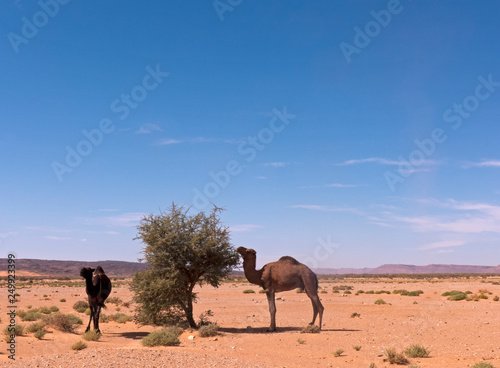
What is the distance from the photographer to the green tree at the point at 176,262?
19062mm

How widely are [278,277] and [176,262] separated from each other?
4521 mm

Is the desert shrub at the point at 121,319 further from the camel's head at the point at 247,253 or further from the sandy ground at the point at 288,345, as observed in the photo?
the camel's head at the point at 247,253

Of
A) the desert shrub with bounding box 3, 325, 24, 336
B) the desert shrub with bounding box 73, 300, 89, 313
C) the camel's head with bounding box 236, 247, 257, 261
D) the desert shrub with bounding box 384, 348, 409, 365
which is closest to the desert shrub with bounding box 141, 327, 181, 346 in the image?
the camel's head with bounding box 236, 247, 257, 261

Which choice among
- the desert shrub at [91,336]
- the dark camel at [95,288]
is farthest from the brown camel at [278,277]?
the desert shrub at [91,336]

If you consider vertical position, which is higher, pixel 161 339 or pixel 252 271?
pixel 252 271

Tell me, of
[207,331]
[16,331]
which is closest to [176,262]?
[207,331]

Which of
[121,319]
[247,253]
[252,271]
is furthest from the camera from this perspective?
[121,319]

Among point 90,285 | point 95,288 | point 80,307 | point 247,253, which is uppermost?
point 247,253

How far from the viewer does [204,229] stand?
2000 centimetres

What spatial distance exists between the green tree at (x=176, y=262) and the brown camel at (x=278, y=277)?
28.0 inches

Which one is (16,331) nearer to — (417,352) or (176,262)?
(176,262)

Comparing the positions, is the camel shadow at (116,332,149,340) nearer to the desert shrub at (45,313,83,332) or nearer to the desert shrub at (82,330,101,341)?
the desert shrub at (82,330,101,341)

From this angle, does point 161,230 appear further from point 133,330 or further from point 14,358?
point 14,358

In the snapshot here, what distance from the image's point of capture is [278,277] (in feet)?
64.6
